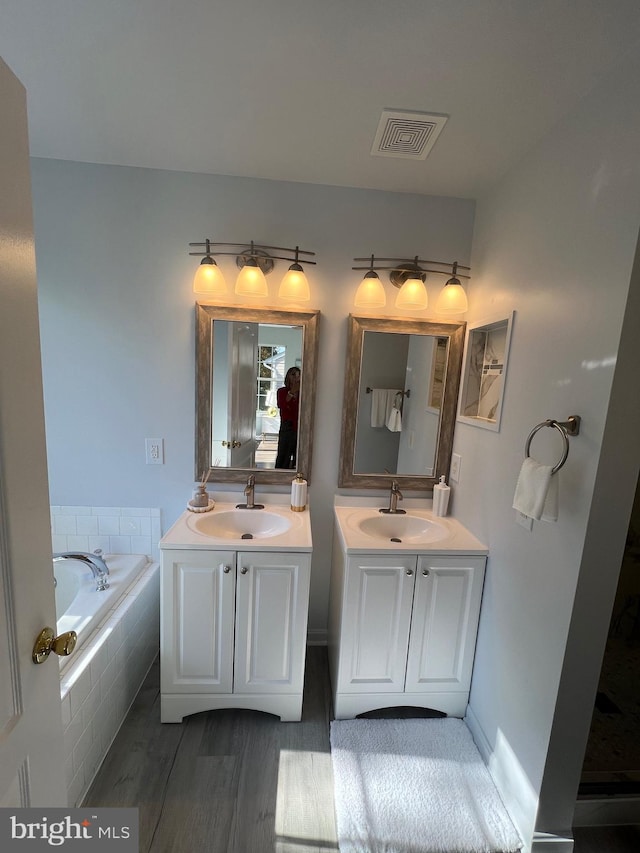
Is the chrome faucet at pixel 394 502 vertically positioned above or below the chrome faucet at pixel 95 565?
above

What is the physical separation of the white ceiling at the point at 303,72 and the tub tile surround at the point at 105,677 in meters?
1.96

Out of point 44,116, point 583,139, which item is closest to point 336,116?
point 583,139

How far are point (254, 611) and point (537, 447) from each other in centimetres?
126

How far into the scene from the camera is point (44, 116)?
142 centimetres

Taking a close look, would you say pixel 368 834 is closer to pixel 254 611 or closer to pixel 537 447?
pixel 254 611

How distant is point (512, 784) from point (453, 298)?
75.4 inches

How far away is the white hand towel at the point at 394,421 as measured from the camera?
1.96 metres

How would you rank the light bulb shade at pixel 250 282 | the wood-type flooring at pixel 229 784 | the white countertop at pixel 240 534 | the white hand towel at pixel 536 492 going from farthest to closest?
1. the light bulb shade at pixel 250 282
2. the white countertop at pixel 240 534
3. the wood-type flooring at pixel 229 784
4. the white hand towel at pixel 536 492

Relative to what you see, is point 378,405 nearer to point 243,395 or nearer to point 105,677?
point 243,395

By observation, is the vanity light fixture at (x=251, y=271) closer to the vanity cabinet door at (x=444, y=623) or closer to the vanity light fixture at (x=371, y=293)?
the vanity light fixture at (x=371, y=293)

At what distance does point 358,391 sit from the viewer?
1924 millimetres

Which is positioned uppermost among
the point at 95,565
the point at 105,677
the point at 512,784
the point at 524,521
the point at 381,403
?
the point at 381,403

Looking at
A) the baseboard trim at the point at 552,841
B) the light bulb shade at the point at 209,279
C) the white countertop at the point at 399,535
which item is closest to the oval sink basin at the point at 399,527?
the white countertop at the point at 399,535

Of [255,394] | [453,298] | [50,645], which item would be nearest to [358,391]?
[255,394]
